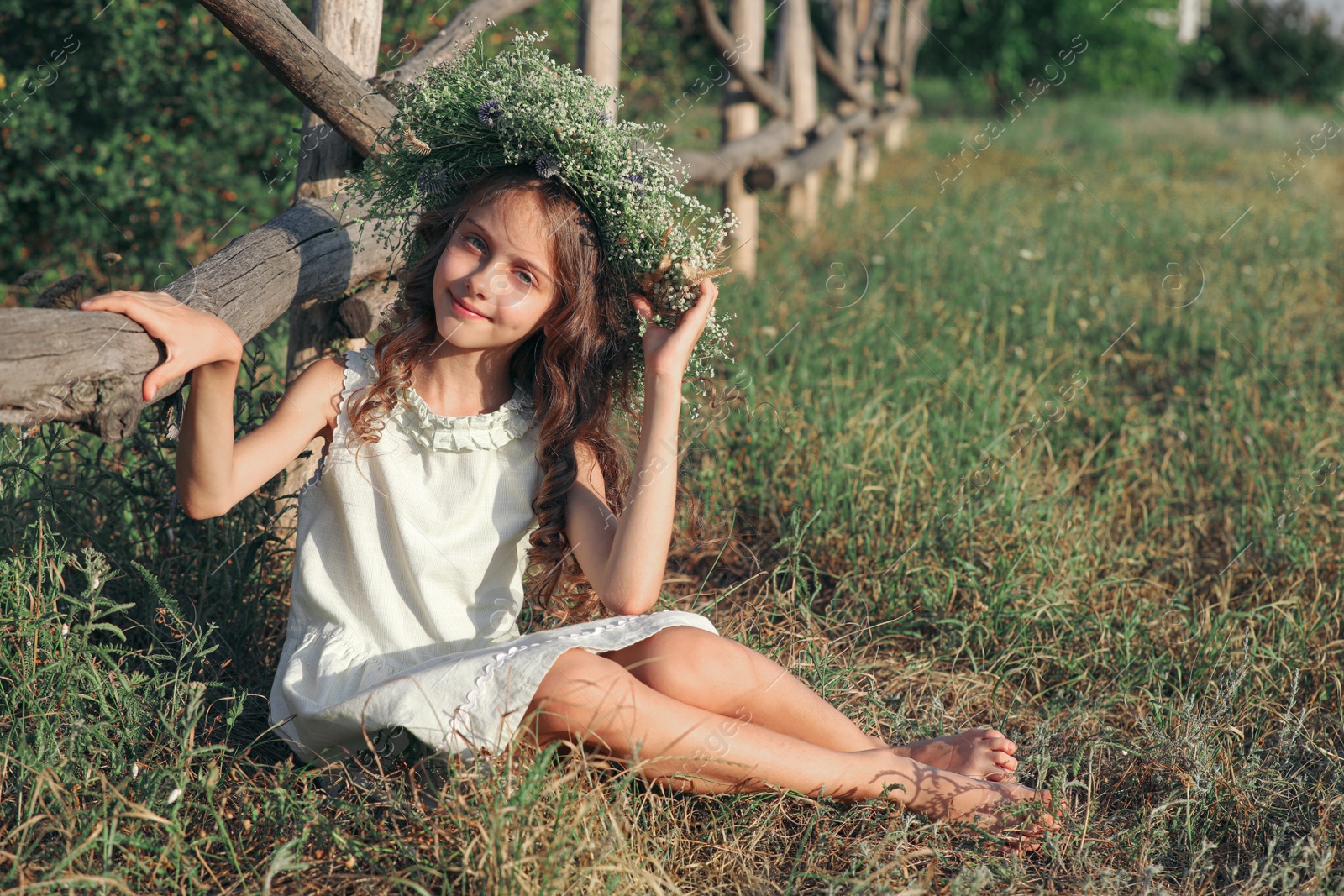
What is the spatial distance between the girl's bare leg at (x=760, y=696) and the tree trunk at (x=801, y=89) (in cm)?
481

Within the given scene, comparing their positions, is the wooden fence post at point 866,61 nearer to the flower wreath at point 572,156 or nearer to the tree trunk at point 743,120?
the tree trunk at point 743,120

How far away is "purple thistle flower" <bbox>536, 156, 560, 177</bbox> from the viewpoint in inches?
77.2

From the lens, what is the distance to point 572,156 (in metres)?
1.95

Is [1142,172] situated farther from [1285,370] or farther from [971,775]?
[971,775]

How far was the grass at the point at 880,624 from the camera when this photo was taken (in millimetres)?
1721

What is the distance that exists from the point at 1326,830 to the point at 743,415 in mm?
1838

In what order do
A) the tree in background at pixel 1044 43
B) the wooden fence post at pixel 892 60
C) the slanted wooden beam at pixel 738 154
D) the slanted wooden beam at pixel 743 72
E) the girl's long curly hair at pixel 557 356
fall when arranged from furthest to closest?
the tree in background at pixel 1044 43 → the wooden fence post at pixel 892 60 → the slanted wooden beam at pixel 743 72 → the slanted wooden beam at pixel 738 154 → the girl's long curly hair at pixel 557 356

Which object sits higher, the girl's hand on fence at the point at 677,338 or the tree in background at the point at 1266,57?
the tree in background at the point at 1266,57

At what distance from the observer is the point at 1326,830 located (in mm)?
2031

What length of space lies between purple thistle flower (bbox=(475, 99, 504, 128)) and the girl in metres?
0.11

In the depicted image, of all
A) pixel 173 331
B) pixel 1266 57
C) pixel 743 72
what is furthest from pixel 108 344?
pixel 1266 57

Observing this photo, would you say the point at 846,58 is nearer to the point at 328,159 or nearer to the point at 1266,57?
the point at 328,159

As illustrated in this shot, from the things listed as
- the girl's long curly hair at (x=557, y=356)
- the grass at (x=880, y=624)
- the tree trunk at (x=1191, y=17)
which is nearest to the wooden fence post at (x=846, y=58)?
the grass at (x=880, y=624)

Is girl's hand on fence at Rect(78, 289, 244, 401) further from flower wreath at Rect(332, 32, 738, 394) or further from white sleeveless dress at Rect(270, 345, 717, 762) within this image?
flower wreath at Rect(332, 32, 738, 394)
